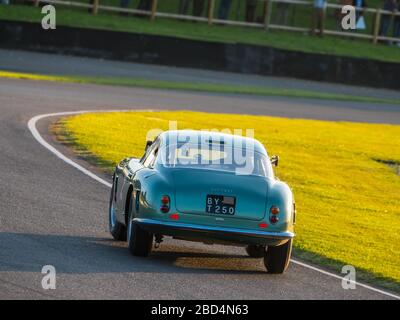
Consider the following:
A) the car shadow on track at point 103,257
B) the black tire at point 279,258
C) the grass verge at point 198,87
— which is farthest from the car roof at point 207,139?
the grass verge at point 198,87

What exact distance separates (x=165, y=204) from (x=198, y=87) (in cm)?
2529

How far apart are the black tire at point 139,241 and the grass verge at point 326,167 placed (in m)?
2.14

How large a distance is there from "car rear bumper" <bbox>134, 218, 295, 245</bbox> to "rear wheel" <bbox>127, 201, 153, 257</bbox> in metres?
0.12


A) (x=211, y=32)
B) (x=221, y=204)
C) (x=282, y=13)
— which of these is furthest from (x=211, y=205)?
(x=282, y=13)

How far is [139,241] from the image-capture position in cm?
1214

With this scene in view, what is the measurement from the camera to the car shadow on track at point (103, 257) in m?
11.4

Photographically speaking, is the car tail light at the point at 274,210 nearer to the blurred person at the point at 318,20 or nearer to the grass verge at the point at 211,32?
the grass verge at the point at 211,32

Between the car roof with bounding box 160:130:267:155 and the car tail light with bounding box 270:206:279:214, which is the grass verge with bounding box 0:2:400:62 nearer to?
Result: the car roof with bounding box 160:130:267:155

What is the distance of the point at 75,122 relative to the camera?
25281mm

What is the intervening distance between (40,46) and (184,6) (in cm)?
764

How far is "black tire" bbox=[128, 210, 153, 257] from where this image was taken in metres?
12.1
